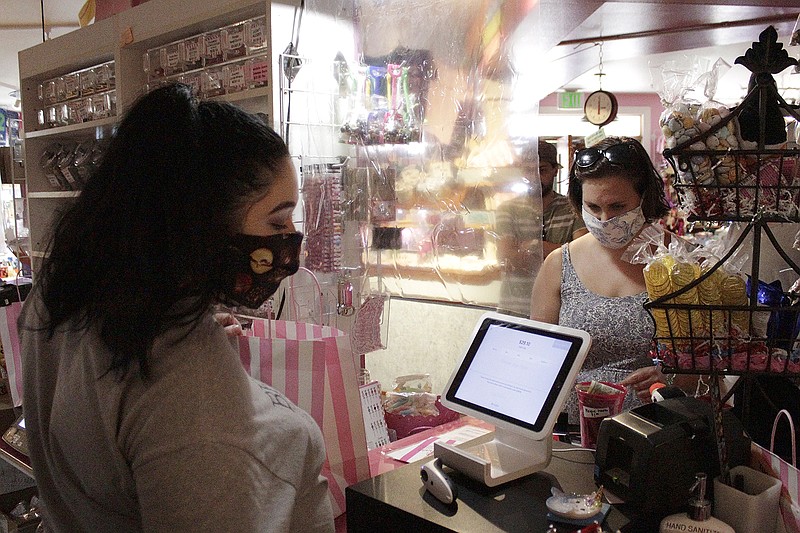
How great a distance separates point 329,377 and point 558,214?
7.75 feet

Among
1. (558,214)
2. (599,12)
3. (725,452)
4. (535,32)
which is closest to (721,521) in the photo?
(725,452)

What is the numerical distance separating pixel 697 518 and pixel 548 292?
4.17ft

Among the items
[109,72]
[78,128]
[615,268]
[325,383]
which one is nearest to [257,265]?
[325,383]

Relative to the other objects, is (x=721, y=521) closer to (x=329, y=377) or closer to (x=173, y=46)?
(x=329, y=377)

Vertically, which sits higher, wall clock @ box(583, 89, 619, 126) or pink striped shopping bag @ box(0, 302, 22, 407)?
wall clock @ box(583, 89, 619, 126)

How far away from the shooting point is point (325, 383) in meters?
1.56

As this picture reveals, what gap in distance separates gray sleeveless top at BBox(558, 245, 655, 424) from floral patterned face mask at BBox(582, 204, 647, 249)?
183 mm

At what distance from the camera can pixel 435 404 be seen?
2143 millimetres

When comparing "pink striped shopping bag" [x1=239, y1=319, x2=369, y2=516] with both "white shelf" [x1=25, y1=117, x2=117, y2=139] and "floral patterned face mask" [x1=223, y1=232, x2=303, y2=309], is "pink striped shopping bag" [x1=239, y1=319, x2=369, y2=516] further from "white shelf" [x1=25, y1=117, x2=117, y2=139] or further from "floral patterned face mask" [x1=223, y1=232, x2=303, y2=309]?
"white shelf" [x1=25, y1=117, x2=117, y2=139]

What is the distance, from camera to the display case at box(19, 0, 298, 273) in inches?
105

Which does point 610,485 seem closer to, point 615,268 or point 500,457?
point 500,457

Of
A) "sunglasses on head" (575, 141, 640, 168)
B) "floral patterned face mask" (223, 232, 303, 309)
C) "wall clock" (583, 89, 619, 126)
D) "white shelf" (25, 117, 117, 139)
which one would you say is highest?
"wall clock" (583, 89, 619, 126)

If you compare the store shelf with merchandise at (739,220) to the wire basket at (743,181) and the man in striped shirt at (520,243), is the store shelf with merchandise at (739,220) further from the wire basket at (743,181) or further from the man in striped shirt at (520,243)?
the man in striped shirt at (520,243)

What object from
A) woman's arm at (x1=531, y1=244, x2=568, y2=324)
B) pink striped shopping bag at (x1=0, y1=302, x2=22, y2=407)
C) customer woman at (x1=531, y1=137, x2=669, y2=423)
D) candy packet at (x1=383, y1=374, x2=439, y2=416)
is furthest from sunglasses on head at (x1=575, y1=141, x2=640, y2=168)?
pink striped shopping bag at (x1=0, y1=302, x2=22, y2=407)
